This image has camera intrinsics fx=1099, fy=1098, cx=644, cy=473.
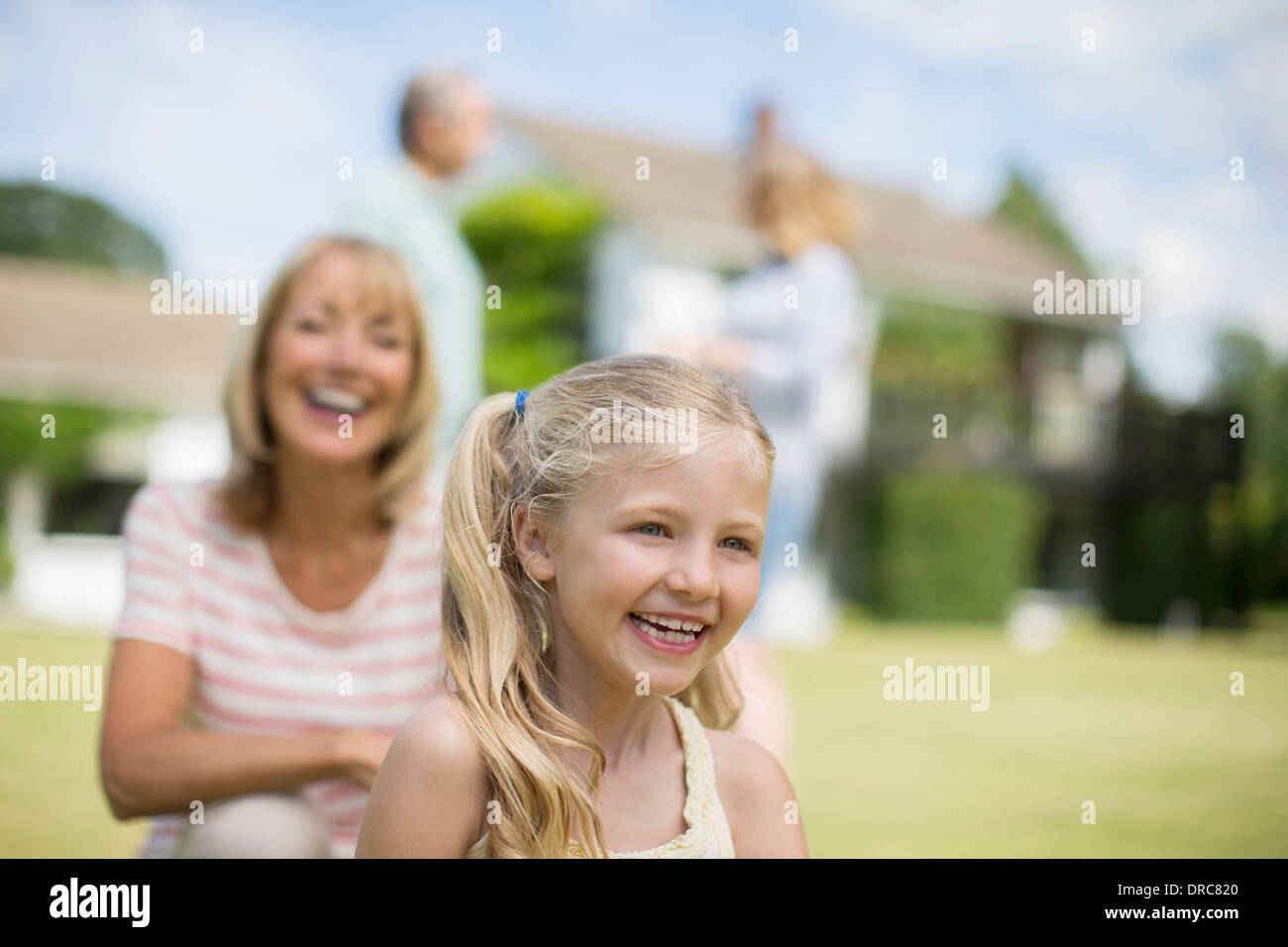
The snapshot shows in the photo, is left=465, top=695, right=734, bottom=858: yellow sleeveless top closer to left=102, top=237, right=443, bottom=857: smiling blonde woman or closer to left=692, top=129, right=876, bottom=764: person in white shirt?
left=102, top=237, right=443, bottom=857: smiling blonde woman

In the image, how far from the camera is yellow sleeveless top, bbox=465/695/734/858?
1.60 metres

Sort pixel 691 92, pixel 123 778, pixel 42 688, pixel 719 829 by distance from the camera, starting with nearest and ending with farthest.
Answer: pixel 719 829, pixel 123 778, pixel 42 688, pixel 691 92

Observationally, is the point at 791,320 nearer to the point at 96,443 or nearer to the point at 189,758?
the point at 189,758

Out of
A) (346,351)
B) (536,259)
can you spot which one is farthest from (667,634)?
(536,259)

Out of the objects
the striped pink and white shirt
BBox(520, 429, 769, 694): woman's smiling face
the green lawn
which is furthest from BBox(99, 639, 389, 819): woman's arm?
the green lawn

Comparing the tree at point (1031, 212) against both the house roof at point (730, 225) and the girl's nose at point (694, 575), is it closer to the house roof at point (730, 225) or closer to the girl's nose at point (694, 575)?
the house roof at point (730, 225)

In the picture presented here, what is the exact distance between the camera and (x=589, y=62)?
65.0 ft

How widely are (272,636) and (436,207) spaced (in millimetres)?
2292

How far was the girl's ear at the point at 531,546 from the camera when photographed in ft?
5.38

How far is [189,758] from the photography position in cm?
197

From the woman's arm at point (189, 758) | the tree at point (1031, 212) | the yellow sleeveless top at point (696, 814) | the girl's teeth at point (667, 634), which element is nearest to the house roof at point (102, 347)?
the woman's arm at point (189, 758)

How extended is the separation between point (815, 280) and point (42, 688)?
6.88 m

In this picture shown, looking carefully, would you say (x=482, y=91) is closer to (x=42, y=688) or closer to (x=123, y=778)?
(x=123, y=778)
